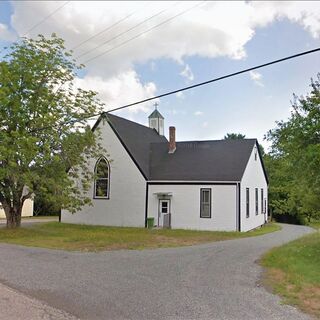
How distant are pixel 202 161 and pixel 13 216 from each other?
1259cm

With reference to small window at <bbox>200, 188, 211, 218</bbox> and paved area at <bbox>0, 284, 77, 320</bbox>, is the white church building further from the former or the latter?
paved area at <bbox>0, 284, 77, 320</bbox>

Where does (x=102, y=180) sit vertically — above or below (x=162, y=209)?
above

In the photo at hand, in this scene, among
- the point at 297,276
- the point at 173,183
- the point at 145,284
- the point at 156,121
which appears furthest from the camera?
the point at 156,121

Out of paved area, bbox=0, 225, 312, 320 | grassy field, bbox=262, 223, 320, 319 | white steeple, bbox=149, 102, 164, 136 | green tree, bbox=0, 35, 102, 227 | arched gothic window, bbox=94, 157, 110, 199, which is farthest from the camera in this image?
white steeple, bbox=149, 102, 164, 136

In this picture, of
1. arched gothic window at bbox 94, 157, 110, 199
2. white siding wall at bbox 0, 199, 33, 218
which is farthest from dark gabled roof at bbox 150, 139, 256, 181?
white siding wall at bbox 0, 199, 33, 218

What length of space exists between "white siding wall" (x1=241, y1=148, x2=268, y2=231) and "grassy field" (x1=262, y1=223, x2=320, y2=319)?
10718 millimetres

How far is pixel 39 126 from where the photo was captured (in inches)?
815

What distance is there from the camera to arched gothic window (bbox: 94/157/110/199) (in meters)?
28.3

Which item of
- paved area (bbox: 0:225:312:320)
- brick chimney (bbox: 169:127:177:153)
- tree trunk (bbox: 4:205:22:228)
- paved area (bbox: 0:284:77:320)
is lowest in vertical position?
paved area (bbox: 0:284:77:320)

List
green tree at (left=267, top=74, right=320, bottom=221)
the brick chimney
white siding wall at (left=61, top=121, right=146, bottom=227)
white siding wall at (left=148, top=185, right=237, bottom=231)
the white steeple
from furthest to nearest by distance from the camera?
the white steeple < the brick chimney < white siding wall at (left=61, top=121, right=146, bottom=227) < white siding wall at (left=148, top=185, right=237, bottom=231) < green tree at (left=267, top=74, right=320, bottom=221)

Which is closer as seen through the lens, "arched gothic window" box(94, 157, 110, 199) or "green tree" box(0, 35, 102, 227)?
"green tree" box(0, 35, 102, 227)

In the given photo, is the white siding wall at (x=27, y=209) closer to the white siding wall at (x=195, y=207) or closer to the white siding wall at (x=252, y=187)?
the white siding wall at (x=195, y=207)

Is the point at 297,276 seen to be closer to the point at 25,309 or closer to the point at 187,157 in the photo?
the point at 25,309

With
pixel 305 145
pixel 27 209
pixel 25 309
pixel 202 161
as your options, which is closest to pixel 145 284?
pixel 25 309
